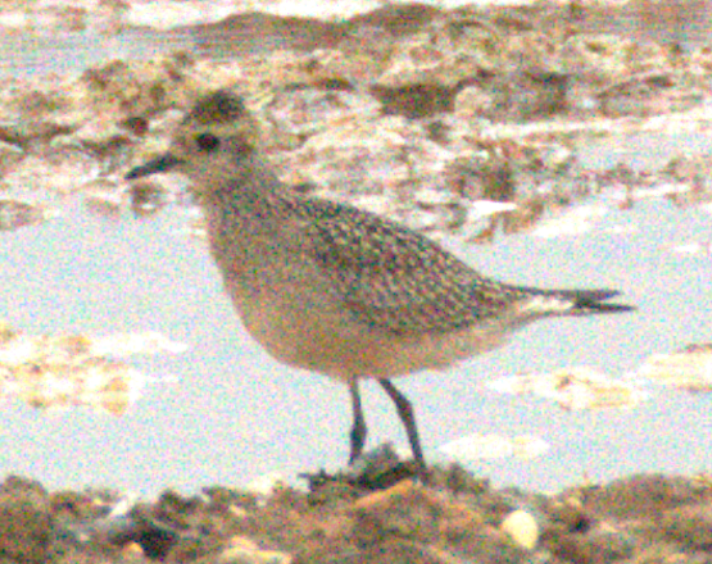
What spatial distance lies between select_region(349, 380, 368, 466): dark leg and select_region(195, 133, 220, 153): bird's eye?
1.11 meters

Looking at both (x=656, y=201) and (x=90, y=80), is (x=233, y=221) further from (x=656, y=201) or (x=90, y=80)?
(x=90, y=80)

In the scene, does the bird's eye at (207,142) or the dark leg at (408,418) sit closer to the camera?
the dark leg at (408,418)

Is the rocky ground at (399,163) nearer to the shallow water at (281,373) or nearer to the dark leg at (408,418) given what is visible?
the dark leg at (408,418)

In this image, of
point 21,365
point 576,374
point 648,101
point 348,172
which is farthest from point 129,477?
point 648,101

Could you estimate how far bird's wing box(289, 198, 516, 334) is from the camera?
20.7 ft

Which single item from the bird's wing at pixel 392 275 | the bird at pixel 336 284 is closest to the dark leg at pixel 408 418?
the bird at pixel 336 284

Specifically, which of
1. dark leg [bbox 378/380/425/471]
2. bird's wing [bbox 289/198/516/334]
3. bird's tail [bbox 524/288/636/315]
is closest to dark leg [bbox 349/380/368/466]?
dark leg [bbox 378/380/425/471]

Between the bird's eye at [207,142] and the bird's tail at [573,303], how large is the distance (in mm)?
1452

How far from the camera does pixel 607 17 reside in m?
14.8

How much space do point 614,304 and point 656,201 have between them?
298 centimetres

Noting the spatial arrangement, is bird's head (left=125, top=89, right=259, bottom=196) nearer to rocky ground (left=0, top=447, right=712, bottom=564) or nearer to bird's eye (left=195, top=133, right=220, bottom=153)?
bird's eye (left=195, top=133, right=220, bottom=153)

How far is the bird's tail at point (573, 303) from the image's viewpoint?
6734 millimetres

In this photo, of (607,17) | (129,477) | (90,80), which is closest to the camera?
(129,477)

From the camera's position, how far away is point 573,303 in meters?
6.74
